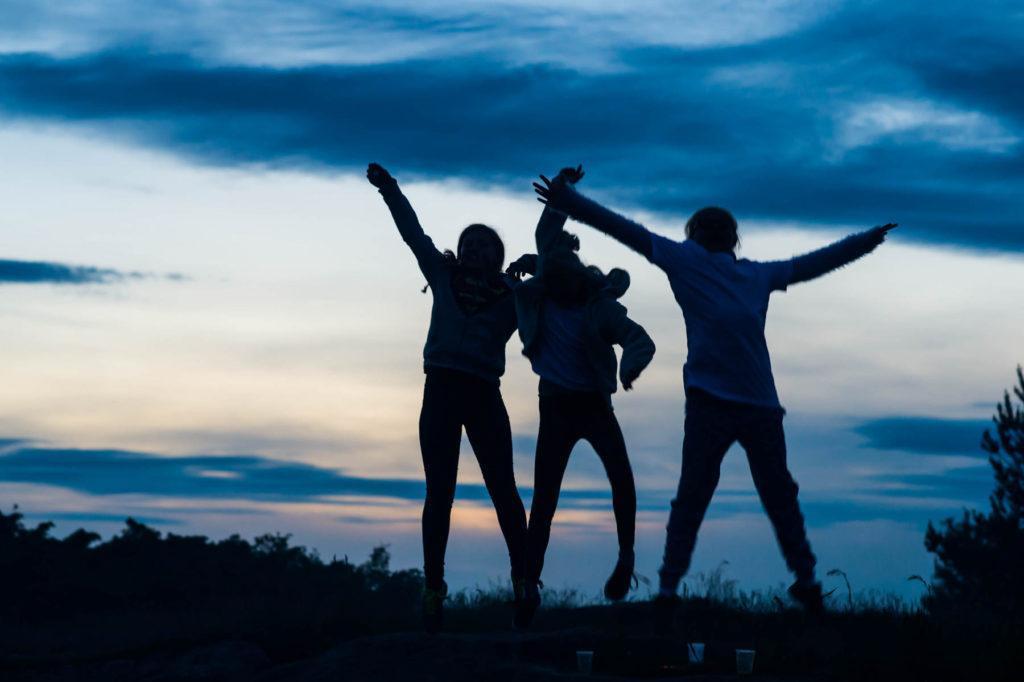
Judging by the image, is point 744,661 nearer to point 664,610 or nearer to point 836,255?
point 664,610

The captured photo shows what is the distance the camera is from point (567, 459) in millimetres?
8539

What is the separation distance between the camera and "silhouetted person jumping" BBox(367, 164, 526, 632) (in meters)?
8.33

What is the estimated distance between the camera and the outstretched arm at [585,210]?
7.23m

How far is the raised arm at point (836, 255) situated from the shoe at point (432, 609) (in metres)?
3.19

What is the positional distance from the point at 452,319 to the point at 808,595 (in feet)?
9.72

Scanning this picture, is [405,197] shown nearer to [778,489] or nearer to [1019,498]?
[778,489]

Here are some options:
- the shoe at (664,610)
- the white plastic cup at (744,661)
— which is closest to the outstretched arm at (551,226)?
the shoe at (664,610)

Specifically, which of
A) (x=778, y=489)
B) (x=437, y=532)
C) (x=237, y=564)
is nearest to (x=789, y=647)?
(x=778, y=489)

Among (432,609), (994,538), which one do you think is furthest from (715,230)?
(994,538)

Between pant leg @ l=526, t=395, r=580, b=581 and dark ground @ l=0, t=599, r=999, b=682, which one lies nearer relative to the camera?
dark ground @ l=0, t=599, r=999, b=682

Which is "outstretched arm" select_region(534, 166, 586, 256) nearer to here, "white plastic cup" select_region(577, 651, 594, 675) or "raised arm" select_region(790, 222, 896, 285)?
"raised arm" select_region(790, 222, 896, 285)

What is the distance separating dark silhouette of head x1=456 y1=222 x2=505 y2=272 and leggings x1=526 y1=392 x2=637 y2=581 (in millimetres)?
1044

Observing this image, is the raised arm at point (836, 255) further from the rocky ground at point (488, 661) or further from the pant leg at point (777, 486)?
the rocky ground at point (488, 661)

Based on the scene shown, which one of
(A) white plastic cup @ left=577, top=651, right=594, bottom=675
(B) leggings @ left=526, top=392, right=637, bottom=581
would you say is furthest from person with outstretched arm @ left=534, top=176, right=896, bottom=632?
(B) leggings @ left=526, top=392, right=637, bottom=581
